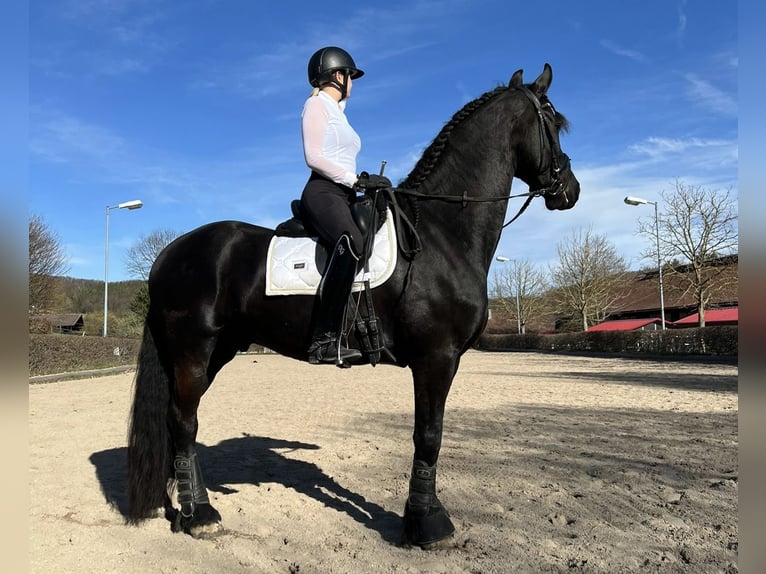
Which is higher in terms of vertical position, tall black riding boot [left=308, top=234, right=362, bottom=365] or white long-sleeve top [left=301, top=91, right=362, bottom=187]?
white long-sleeve top [left=301, top=91, right=362, bottom=187]

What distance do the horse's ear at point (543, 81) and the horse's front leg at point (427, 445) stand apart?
7.30ft

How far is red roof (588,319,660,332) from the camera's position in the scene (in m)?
47.8

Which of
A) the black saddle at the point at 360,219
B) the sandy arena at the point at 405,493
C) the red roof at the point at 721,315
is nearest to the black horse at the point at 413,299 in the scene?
the black saddle at the point at 360,219

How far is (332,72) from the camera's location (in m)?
3.97

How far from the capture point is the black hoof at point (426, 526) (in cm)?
354

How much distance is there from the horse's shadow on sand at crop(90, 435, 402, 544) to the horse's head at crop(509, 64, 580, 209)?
2865 mm

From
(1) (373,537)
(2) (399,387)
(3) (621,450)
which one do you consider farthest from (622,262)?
(1) (373,537)

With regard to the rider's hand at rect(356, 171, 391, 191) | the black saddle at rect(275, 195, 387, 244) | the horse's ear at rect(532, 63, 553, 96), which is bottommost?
the black saddle at rect(275, 195, 387, 244)

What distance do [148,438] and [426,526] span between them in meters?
2.38

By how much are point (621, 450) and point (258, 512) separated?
4.09 metres

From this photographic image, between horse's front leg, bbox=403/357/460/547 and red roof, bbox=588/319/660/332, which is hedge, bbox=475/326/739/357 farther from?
horse's front leg, bbox=403/357/460/547

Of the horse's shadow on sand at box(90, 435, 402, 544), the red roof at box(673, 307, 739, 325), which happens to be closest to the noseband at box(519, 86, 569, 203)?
the horse's shadow on sand at box(90, 435, 402, 544)

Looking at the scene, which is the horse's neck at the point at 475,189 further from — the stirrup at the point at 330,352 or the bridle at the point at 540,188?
the stirrup at the point at 330,352

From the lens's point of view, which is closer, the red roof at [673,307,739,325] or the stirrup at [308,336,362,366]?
the stirrup at [308,336,362,366]
